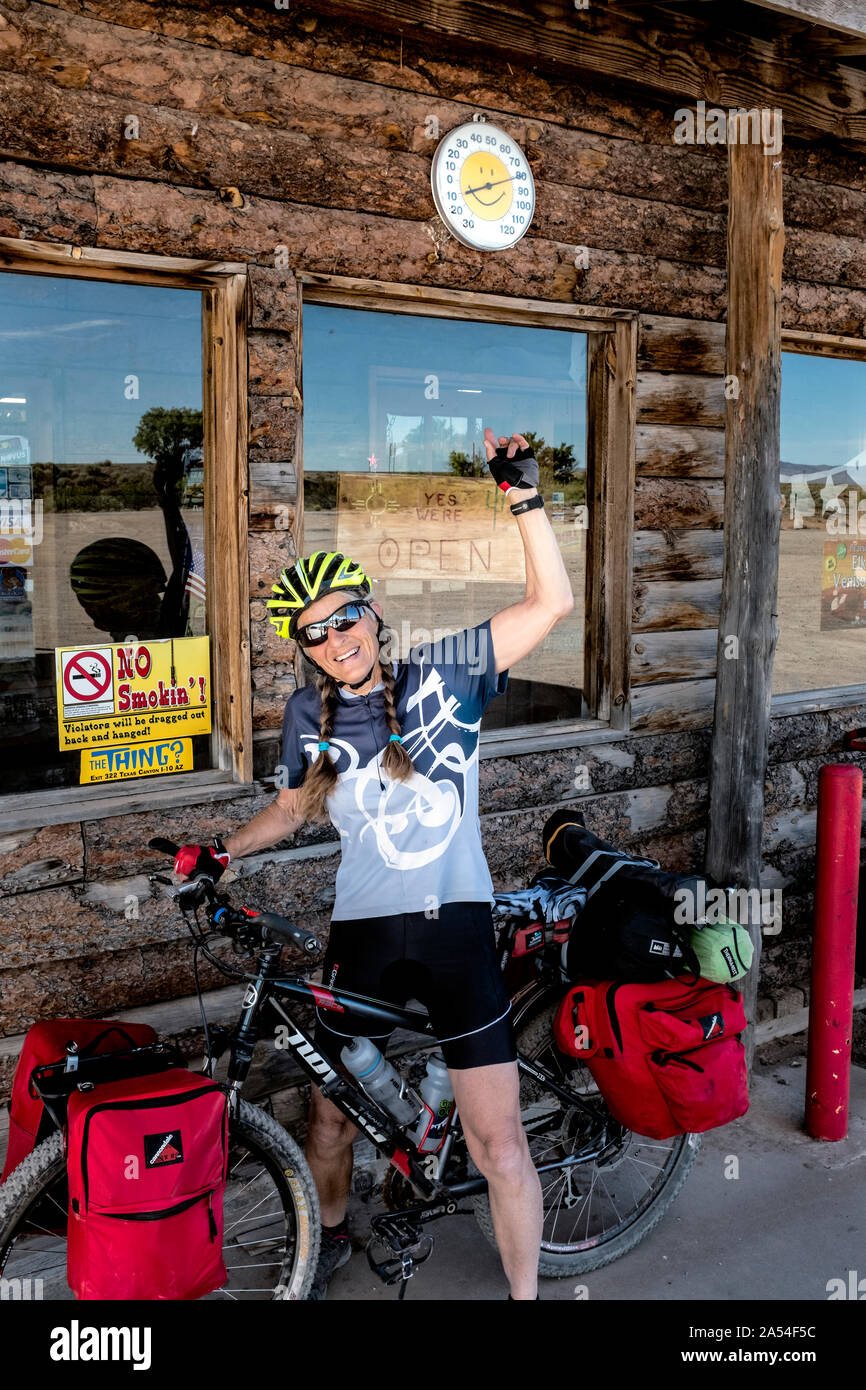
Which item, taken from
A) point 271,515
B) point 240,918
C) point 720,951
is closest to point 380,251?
point 271,515


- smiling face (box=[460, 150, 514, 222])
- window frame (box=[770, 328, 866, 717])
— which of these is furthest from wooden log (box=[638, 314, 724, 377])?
smiling face (box=[460, 150, 514, 222])

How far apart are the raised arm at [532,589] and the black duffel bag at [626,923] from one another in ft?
2.73

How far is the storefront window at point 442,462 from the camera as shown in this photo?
4.30 meters

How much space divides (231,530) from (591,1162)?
238cm

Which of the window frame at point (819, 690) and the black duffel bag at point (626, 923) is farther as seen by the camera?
the window frame at point (819, 690)

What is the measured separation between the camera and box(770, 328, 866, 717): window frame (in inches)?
218

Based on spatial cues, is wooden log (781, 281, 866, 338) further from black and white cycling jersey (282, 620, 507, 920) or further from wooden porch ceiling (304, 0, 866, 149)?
black and white cycling jersey (282, 620, 507, 920)

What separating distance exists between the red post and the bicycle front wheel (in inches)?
89.9

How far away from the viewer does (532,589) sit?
2928mm

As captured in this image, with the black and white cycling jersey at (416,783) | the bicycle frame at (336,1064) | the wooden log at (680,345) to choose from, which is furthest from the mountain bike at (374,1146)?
the wooden log at (680,345)

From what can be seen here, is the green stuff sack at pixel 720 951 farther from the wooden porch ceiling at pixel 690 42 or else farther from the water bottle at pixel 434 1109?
the wooden porch ceiling at pixel 690 42

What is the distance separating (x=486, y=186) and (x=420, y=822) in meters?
2.51

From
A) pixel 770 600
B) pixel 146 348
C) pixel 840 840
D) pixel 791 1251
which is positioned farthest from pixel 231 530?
pixel 791 1251

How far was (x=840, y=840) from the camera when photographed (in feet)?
14.7
